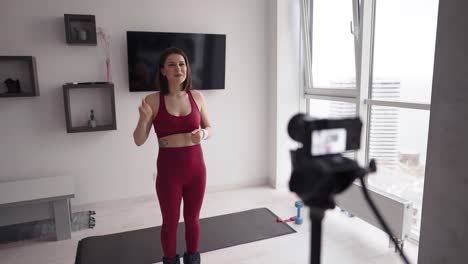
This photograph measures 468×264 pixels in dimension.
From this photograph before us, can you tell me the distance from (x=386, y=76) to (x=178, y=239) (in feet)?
7.08

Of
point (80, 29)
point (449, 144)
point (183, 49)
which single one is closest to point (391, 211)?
point (449, 144)

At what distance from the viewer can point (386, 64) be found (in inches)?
104

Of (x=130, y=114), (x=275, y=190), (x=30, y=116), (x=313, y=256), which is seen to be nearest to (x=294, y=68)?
(x=275, y=190)

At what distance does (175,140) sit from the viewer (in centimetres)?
182

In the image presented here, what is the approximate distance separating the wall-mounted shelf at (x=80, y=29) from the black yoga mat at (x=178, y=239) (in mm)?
1669

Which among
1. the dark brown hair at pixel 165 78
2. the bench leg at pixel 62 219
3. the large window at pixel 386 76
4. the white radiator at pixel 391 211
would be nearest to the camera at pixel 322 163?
the dark brown hair at pixel 165 78

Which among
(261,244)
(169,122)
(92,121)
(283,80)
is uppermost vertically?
(283,80)

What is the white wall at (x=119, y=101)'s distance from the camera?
2773mm

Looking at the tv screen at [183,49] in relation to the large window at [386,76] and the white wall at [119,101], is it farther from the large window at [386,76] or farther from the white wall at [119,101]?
the large window at [386,76]

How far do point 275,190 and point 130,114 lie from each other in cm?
178

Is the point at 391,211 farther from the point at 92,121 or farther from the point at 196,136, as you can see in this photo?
the point at 92,121

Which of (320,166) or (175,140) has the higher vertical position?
(320,166)

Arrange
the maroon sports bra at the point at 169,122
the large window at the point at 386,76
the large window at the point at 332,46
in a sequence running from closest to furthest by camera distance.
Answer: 1. the maroon sports bra at the point at 169,122
2. the large window at the point at 386,76
3. the large window at the point at 332,46

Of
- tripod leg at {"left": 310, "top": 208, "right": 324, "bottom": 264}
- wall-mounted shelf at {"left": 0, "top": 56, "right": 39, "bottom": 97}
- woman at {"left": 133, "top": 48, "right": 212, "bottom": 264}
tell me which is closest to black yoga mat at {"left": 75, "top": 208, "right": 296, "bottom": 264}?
woman at {"left": 133, "top": 48, "right": 212, "bottom": 264}
